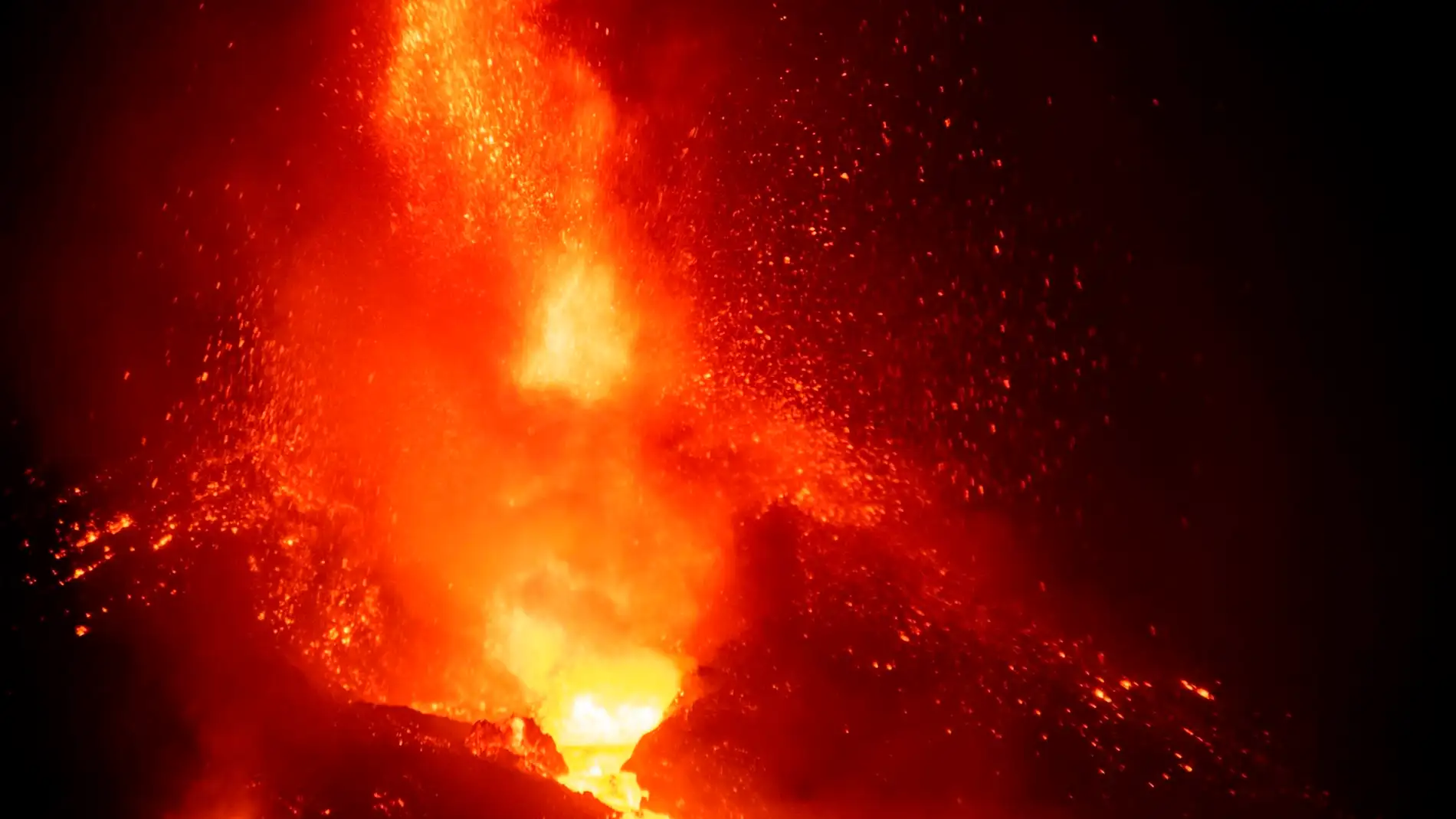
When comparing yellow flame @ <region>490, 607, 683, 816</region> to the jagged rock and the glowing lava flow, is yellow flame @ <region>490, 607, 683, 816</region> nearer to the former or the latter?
the glowing lava flow

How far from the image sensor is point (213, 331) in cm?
412

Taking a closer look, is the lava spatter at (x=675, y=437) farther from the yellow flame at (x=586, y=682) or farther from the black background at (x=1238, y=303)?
the black background at (x=1238, y=303)

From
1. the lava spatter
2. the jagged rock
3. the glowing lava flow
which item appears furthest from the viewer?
the glowing lava flow

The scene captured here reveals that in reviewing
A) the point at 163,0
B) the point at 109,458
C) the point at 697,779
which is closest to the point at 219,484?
the point at 109,458

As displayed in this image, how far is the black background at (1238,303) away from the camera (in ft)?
8.89

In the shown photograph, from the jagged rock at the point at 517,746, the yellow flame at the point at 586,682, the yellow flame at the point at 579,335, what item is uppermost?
the yellow flame at the point at 579,335

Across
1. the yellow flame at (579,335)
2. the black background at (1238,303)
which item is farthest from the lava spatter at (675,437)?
the black background at (1238,303)

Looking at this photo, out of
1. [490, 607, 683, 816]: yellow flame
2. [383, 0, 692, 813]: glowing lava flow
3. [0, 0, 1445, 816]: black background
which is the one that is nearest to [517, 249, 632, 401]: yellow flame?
[383, 0, 692, 813]: glowing lava flow

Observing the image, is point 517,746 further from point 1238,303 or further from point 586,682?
point 1238,303

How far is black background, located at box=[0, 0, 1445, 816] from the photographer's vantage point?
2.71 metres

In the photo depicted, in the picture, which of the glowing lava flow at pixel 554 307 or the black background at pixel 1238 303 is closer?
the black background at pixel 1238 303

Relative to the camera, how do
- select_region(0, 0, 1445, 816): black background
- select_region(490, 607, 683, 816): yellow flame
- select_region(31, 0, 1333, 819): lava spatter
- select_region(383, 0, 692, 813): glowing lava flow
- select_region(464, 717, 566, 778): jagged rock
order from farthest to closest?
1. select_region(490, 607, 683, 816): yellow flame
2. select_region(383, 0, 692, 813): glowing lava flow
3. select_region(464, 717, 566, 778): jagged rock
4. select_region(31, 0, 1333, 819): lava spatter
5. select_region(0, 0, 1445, 816): black background

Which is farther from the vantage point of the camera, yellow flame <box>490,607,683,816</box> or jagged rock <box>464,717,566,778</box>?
yellow flame <box>490,607,683,816</box>

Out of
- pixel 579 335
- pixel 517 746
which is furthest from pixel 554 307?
pixel 517 746
